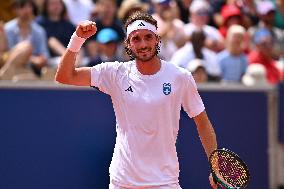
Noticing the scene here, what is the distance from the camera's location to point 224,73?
31.6 ft

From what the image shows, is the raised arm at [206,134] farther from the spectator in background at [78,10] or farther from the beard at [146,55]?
the spectator in background at [78,10]

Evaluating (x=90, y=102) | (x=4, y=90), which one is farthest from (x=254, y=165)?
(x=4, y=90)

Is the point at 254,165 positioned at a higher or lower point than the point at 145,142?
lower

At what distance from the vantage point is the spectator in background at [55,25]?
991 centimetres

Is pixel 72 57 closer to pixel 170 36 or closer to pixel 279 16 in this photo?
pixel 170 36

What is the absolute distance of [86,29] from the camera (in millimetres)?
4895

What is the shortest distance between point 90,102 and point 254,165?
5.87ft

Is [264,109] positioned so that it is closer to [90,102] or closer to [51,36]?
[90,102]

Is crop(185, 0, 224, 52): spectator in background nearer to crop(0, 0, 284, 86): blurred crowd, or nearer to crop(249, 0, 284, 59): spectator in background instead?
crop(0, 0, 284, 86): blurred crowd

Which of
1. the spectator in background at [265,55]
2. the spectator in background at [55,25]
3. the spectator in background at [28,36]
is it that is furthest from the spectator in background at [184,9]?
the spectator in background at [28,36]

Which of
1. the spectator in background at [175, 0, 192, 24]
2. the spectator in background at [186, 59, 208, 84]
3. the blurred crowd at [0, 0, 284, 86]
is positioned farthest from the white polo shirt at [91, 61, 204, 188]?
the spectator in background at [175, 0, 192, 24]

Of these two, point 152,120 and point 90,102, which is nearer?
point 152,120

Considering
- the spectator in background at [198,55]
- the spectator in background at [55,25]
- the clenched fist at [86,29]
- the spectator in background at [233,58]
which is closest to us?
the clenched fist at [86,29]

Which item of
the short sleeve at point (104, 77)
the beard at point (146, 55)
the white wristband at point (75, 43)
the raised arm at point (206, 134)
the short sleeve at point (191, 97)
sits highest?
the white wristband at point (75, 43)
